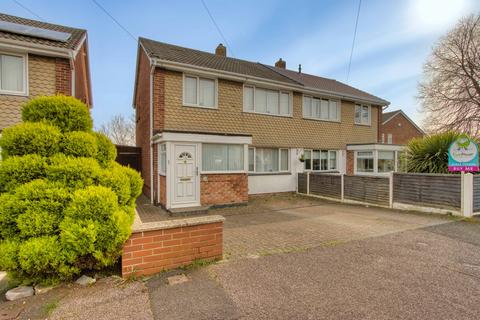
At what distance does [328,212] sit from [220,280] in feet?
20.9

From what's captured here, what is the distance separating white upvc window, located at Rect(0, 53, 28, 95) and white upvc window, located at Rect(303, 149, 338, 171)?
40.3ft

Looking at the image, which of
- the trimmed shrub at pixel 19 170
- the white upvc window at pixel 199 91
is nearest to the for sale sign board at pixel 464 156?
the white upvc window at pixel 199 91

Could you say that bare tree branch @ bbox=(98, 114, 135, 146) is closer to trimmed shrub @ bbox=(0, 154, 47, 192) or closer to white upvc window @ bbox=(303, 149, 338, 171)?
white upvc window @ bbox=(303, 149, 338, 171)

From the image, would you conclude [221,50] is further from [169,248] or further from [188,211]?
[169,248]

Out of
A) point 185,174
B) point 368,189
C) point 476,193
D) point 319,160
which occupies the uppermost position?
point 319,160

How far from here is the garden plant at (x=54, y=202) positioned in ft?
10.1

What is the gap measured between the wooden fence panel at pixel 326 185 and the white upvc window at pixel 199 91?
6238mm

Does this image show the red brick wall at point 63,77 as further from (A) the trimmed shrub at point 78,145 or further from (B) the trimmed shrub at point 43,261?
(B) the trimmed shrub at point 43,261

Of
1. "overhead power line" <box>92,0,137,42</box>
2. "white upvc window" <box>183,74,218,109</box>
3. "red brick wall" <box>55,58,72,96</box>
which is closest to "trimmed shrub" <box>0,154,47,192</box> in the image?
"red brick wall" <box>55,58,72,96</box>

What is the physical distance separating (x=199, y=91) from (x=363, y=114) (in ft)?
37.7

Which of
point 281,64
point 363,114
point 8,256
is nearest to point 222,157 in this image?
point 8,256

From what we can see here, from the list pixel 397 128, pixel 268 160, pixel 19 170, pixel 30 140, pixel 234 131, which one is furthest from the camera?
Result: pixel 397 128

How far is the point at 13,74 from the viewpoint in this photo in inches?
297

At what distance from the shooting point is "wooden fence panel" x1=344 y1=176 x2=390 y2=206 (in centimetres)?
944
